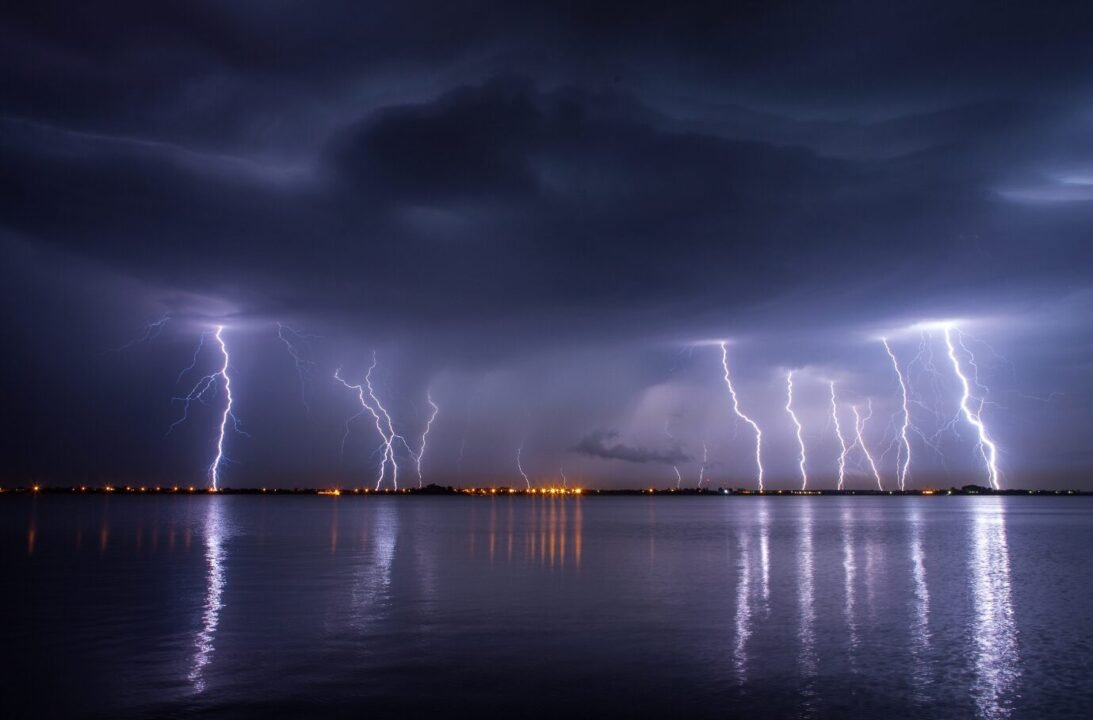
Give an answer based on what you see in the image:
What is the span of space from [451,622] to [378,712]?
7.30 metres

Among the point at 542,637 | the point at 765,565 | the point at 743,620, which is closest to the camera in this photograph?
the point at 542,637

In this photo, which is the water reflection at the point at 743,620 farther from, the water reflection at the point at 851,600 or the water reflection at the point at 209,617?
the water reflection at the point at 209,617

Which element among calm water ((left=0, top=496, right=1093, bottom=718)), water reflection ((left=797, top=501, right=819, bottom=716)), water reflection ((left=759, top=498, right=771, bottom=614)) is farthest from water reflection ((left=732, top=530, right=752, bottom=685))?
water reflection ((left=797, top=501, right=819, bottom=716))

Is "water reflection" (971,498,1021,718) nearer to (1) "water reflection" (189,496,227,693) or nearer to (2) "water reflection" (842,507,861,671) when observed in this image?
(2) "water reflection" (842,507,861,671)

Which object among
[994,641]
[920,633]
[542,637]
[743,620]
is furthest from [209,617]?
[994,641]

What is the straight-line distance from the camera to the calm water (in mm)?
12750

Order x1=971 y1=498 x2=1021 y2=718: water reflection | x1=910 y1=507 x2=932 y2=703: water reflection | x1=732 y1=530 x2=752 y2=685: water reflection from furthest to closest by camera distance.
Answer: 1. x1=732 y1=530 x2=752 y2=685: water reflection
2. x1=910 y1=507 x2=932 y2=703: water reflection
3. x1=971 y1=498 x2=1021 y2=718: water reflection

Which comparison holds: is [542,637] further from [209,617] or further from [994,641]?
[994,641]

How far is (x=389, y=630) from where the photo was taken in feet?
59.3

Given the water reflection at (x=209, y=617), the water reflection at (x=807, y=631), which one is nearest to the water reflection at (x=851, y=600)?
the water reflection at (x=807, y=631)

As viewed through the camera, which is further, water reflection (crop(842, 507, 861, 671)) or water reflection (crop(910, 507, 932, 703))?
water reflection (crop(842, 507, 861, 671))

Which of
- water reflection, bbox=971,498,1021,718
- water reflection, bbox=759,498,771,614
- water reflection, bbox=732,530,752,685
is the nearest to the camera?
water reflection, bbox=971,498,1021,718

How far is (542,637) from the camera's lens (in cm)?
1766

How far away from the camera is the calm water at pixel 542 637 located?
12.8 meters
